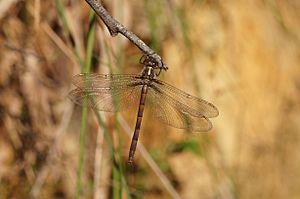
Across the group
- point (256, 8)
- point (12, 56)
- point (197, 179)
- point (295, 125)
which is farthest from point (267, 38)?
point (12, 56)

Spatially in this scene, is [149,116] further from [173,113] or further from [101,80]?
[101,80]

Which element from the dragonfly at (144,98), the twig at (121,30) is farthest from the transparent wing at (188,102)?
the twig at (121,30)

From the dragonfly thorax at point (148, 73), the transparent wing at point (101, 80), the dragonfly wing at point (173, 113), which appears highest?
the dragonfly thorax at point (148, 73)

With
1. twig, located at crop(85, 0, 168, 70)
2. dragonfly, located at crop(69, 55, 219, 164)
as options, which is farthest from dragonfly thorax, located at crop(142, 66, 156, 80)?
twig, located at crop(85, 0, 168, 70)

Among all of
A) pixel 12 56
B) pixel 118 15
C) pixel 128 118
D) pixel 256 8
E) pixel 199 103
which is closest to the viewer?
pixel 199 103

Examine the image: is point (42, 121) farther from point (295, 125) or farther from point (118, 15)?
point (295, 125)

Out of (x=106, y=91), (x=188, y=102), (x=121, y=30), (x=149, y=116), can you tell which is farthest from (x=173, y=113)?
(x=121, y=30)

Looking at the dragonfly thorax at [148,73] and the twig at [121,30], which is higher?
the dragonfly thorax at [148,73]

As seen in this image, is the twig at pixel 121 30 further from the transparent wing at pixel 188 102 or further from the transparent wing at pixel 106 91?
the transparent wing at pixel 188 102
